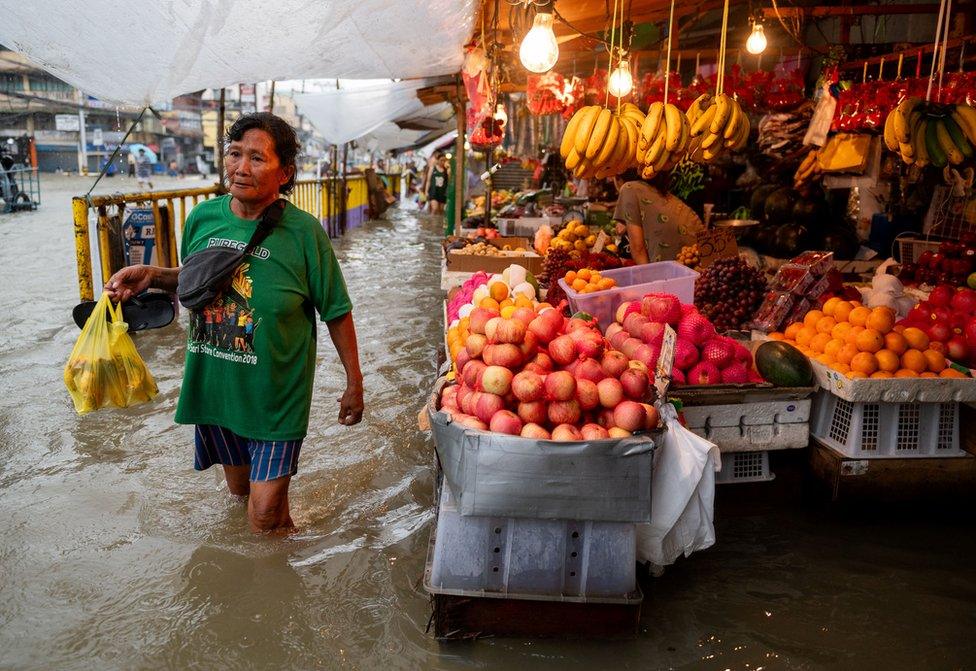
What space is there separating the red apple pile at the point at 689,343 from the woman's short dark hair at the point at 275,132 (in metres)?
1.66

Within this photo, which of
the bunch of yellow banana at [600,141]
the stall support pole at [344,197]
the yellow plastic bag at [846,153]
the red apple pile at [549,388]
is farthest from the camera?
the stall support pole at [344,197]

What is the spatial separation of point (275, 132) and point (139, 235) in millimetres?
4881

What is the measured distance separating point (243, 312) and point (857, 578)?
2761mm

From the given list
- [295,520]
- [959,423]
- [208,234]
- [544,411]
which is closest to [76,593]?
[295,520]

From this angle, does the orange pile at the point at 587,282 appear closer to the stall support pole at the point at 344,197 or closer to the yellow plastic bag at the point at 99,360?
the yellow plastic bag at the point at 99,360

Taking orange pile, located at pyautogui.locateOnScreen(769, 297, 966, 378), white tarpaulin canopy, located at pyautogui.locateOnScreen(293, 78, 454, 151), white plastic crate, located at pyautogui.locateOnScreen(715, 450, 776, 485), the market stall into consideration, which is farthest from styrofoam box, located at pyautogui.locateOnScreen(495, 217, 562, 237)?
white plastic crate, located at pyautogui.locateOnScreen(715, 450, 776, 485)

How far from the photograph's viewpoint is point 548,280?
18.4ft

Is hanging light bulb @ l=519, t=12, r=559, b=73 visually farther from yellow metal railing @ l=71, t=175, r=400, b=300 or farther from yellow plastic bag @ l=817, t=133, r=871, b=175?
yellow plastic bag @ l=817, t=133, r=871, b=175

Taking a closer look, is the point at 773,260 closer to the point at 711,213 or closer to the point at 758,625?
the point at 711,213

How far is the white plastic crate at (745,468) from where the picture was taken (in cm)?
371

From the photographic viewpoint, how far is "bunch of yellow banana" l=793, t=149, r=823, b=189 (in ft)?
23.0

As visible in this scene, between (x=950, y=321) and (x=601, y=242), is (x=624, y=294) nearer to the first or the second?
(x=950, y=321)

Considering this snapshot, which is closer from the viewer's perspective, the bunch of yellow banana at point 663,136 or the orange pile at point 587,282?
the orange pile at point 587,282

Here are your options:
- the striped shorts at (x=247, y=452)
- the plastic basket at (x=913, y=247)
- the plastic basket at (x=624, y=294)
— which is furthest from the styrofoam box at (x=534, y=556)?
the plastic basket at (x=913, y=247)
